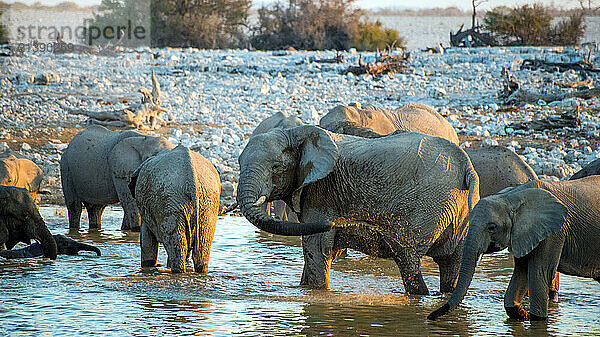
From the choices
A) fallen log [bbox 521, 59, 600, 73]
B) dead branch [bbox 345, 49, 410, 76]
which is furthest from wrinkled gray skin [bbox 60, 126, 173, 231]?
fallen log [bbox 521, 59, 600, 73]

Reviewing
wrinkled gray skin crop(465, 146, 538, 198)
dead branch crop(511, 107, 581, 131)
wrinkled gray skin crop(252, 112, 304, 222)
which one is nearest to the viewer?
wrinkled gray skin crop(465, 146, 538, 198)

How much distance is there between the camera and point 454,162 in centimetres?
621

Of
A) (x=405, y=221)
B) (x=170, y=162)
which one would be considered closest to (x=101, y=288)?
(x=170, y=162)

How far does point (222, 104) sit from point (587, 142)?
24.4 ft

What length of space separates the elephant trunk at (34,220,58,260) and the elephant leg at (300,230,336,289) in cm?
252

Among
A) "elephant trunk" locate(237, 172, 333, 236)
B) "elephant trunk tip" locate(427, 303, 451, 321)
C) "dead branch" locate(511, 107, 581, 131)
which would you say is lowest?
"elephant trunk tip" locate(427, 303, 451, 321)

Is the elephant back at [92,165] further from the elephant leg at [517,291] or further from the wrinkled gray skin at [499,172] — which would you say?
the elephant leg at [517,291]

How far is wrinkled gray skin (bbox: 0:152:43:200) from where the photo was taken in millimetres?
9849

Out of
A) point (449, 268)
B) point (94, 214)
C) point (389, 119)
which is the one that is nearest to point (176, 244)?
point (449, 268)

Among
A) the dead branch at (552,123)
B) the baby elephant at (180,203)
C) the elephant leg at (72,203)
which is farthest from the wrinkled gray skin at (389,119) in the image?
the dead branch at (552,123)

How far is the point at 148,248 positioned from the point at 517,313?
3.08 metres

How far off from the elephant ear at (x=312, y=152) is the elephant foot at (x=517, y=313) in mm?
1523

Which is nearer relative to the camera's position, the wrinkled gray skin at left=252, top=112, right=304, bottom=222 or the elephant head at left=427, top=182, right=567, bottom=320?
the elephant head at left=427, top=182, right=567, bottom=320

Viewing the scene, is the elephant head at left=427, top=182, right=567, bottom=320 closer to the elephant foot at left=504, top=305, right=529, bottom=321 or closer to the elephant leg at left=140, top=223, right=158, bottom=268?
the elephant foot at left=504, top=305, right=529, bottom=321
